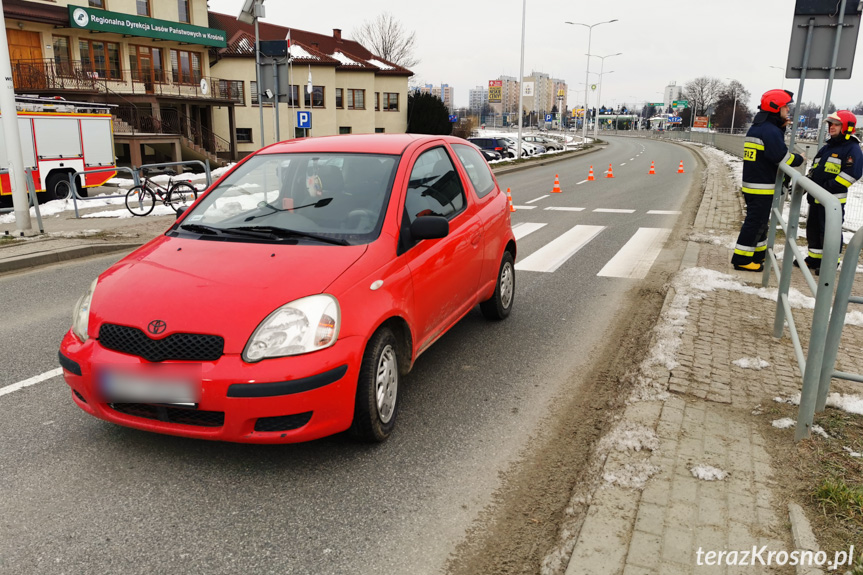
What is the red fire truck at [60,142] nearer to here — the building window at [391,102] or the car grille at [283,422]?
the car grille at [283,422]

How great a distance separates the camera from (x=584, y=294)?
7.73m

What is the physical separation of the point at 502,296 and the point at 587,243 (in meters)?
5.08

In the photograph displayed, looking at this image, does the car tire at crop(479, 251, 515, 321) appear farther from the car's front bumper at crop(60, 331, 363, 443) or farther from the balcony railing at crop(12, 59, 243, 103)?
the balcony railing at crop(12, 59, 243, 103)

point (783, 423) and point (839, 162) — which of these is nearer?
point (783, 423)

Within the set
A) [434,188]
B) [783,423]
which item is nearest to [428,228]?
[434,188]

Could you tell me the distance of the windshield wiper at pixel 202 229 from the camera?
4.45 m

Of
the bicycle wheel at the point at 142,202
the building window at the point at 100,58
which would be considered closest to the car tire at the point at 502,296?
the bicycle wheel at the point at 142,202

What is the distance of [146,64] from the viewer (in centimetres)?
3628

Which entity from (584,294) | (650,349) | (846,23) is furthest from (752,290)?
(846,23)

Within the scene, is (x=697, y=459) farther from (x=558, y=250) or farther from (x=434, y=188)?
(x=558, y=250)

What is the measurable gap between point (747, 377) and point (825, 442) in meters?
1.09

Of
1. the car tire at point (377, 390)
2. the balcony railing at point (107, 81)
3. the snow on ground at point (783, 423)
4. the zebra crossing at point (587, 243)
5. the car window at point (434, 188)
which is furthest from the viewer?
the balcony railing at point (107, 81)

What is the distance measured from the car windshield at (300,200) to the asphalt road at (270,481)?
3.26 feet

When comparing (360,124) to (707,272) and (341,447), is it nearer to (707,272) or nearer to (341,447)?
(707,272)
